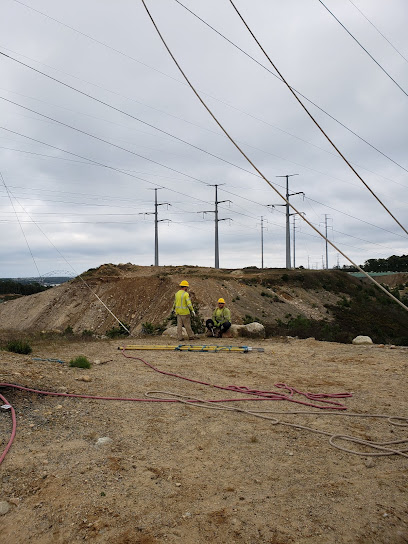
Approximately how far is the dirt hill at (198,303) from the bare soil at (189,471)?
1831cm

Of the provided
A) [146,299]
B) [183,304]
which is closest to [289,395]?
[183,304]

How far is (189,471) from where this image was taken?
15.0 ft

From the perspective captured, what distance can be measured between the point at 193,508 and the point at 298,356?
28.6 ft

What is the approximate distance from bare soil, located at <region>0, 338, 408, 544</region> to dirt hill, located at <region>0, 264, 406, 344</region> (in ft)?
60.1

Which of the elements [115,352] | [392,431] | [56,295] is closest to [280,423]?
[392,431]

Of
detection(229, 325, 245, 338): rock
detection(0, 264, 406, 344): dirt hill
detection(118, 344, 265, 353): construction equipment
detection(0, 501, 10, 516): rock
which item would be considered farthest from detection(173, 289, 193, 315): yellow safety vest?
detection(0, 501, 10, 516): rock

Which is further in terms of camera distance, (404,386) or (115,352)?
(115,352)

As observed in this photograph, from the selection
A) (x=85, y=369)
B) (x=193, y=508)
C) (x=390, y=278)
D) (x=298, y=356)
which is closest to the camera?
(x=193, y=508)

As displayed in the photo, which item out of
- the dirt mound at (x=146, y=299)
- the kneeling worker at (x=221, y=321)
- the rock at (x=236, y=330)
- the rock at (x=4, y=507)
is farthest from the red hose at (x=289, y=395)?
the dirt mound at (x=146, y=299)

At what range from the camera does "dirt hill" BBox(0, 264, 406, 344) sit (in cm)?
2880

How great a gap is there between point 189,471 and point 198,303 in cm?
2318

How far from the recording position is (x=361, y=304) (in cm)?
4138

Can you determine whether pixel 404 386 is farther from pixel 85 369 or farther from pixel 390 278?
pixel 390 278

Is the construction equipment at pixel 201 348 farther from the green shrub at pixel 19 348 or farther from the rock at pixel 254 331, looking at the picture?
the rock at pixel 254 331
